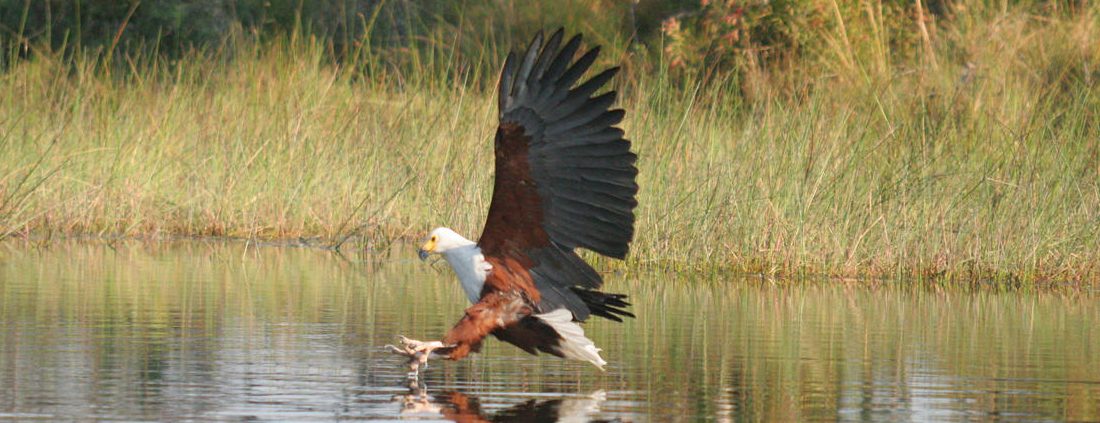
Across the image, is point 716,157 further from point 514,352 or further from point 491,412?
point 491,412

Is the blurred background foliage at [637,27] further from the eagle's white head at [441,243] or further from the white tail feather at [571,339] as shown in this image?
the white tail feather at [571,339]

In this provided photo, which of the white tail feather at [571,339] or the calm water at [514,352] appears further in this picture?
the white tail feather at [571,339]

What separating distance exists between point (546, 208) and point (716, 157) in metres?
5.89

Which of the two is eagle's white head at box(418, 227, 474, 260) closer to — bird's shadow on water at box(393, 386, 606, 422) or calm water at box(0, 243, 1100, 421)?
calm water at box(0, 243, 1100, 421)

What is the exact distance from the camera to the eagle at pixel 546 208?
26.8 feet

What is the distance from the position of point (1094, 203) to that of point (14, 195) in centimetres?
736

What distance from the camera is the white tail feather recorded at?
789cm

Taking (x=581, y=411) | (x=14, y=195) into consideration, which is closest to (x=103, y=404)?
(x=581, y=411)

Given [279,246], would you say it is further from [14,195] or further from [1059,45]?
[1059,45]

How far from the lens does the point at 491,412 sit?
22.7ft

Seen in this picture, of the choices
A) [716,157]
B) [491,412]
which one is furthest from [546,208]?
[716,157]

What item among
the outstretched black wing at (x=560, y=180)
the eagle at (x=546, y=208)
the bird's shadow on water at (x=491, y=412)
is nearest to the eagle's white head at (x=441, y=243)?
the eagle at (x=546, y=208)

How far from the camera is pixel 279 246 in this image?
14602 mm

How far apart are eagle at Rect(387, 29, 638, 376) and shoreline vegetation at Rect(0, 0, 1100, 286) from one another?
4.29 m
